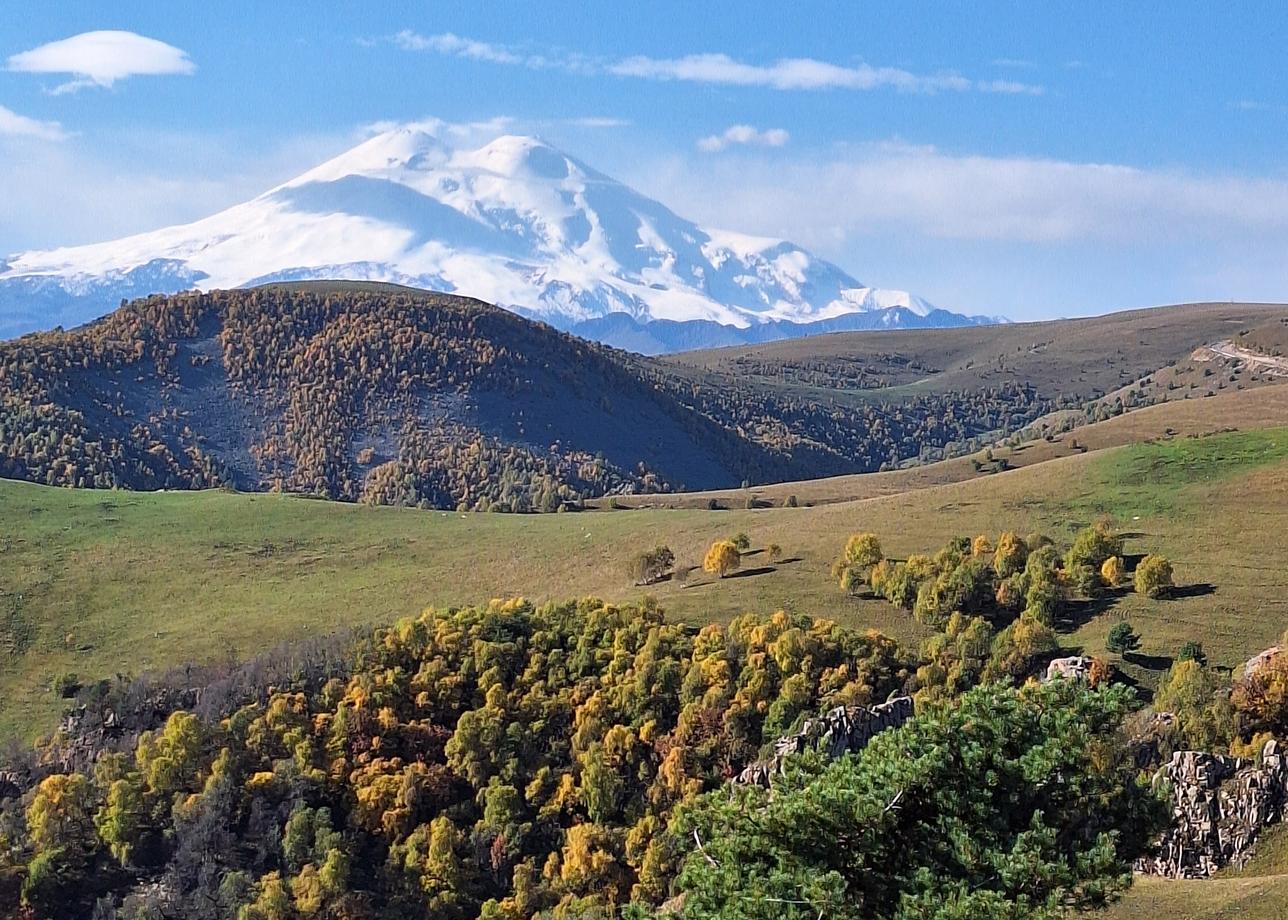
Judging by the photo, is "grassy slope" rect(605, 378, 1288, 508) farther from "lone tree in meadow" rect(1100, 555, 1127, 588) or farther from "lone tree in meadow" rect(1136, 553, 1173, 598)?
"lone tree in meadow" rect(1136, 553, 1173, 598)

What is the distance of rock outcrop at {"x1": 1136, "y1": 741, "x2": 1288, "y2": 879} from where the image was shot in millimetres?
39094

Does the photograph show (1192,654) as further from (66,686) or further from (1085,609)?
(66,686)

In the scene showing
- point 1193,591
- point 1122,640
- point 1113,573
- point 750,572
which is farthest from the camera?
point 750,572

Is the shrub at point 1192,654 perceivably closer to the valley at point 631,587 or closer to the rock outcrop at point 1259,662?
the valley at point 631,587

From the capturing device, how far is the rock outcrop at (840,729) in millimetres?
49469

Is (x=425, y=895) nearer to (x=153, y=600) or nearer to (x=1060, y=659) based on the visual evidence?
(x=1060, y=659)

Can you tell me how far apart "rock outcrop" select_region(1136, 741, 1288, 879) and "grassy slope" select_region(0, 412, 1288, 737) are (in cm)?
1330

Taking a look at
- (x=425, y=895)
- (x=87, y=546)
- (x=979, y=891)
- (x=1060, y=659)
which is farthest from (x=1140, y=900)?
(x=87, y=546)

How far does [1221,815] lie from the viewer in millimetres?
39875

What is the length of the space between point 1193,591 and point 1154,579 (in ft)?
6.29

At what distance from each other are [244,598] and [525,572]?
18.4m

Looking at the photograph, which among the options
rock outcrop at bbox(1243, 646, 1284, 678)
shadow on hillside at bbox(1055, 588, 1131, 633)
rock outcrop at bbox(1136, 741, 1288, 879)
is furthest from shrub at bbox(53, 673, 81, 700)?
rock outcrop at bbox(1243, 646, 1284, 678)

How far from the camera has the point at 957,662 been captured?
55938 mm

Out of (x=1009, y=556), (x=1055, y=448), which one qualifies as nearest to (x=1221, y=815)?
(x=1009, y=556)
